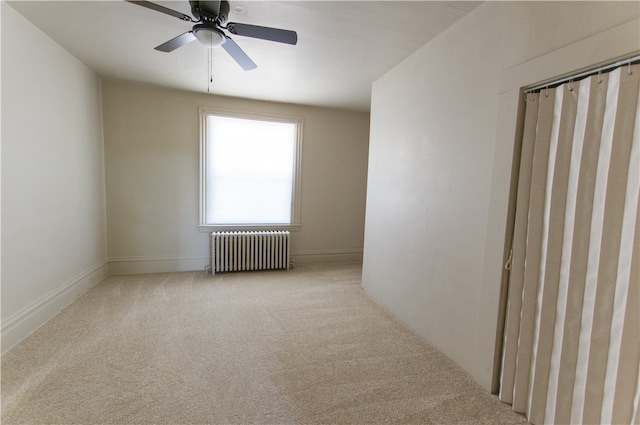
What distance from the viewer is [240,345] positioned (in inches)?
95.7

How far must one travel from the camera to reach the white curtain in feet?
4.38

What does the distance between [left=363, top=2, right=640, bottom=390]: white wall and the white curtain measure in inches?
4.9

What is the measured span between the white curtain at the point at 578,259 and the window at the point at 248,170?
3.49m

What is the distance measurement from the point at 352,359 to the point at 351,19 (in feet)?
8.64

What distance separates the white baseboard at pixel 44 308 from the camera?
228cm

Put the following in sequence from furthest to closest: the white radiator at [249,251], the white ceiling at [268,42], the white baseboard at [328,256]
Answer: the white baseboard at [328,256] → the white radiator at [249,251] → the white ceiling at [268,42]

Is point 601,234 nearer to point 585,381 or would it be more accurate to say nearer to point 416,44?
point 585,381

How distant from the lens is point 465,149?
7.16 feet

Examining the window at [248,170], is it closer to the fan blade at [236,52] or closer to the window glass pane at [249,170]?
the window glass pane at [249,170]

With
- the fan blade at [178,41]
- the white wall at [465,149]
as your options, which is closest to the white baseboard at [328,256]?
the white wall at [465,149]

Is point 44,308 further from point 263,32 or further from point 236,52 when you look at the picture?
point 263,32

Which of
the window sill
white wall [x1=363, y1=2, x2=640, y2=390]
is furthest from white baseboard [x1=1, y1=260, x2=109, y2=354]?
white wall [x1=363, y1=2, x2=640, y2=390]

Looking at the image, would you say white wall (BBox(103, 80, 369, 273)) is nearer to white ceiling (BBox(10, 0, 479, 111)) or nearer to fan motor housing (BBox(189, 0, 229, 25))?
white ceiling (BBox(10, 0, 479, 111))

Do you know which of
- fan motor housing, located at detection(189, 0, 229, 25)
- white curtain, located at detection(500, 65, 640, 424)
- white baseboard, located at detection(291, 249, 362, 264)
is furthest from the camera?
white baseboard, located at detection(291, 249, 362, 264)
